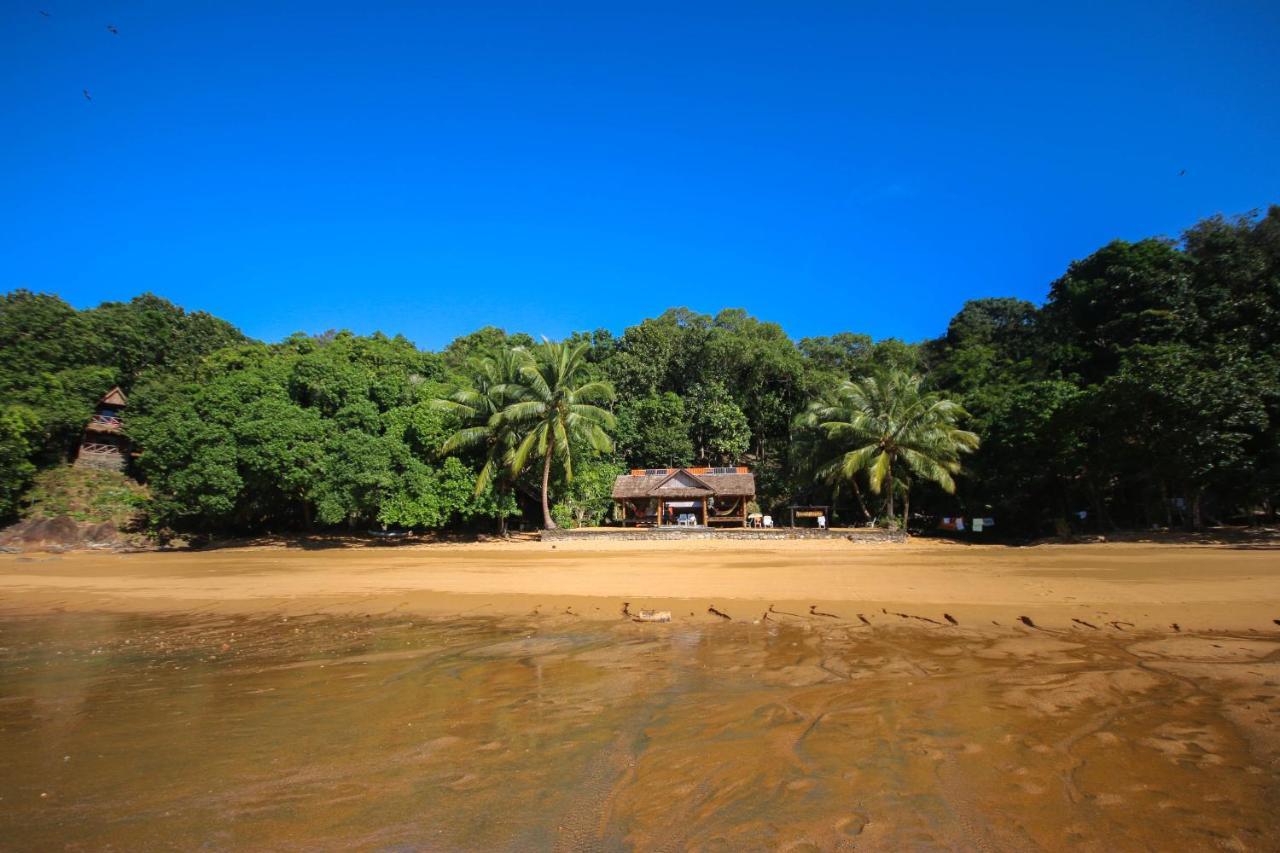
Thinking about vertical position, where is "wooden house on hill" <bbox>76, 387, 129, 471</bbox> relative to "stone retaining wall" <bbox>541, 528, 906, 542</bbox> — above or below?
above

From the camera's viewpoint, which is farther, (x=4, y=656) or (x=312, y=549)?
(x=312, y=549)

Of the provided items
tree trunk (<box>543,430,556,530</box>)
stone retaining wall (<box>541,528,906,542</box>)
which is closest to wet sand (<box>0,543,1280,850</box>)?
stone retaining wall (<box>541,528,906,542</box>)

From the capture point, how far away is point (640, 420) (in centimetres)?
3941

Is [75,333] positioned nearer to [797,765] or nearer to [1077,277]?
[797,765]

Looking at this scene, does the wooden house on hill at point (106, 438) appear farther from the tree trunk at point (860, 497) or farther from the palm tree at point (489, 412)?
the tree trunk at point (860, 497)

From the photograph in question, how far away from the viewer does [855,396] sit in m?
30.5

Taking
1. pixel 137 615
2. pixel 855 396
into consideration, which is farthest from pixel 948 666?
pixel 855 396

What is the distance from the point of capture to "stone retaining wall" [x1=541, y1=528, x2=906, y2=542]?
1039 inches

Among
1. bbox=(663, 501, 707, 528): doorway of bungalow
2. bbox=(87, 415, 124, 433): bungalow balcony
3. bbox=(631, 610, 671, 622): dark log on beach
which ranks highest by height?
bbox=(87, 415, 124, 433): bungalow balcony

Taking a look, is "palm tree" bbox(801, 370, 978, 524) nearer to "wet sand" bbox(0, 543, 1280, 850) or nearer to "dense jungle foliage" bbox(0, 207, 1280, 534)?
"dense jungle foliage" bbox(0, 207, 1280, 534)

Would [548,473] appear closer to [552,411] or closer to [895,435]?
[552,411]

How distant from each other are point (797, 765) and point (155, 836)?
400 centimetres

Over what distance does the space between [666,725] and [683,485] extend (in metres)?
28.0

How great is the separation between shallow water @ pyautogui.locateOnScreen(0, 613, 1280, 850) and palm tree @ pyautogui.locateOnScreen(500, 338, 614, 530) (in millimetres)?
19019
